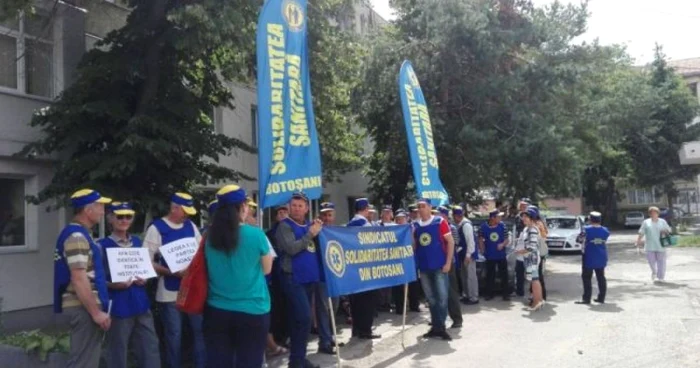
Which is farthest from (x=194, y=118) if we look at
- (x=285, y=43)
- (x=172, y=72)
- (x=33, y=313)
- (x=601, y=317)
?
(x=601, y=317)

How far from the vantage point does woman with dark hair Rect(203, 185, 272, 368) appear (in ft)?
14.8

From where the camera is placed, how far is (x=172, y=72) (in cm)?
1088

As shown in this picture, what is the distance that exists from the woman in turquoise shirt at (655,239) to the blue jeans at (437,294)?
27.0 ft

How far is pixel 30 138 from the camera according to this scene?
471 inches

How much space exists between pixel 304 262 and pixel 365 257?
1070 mm

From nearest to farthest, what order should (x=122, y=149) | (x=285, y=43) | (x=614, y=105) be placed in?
(x=285, y=43), (x=122, y=149), (x=614, y=105)

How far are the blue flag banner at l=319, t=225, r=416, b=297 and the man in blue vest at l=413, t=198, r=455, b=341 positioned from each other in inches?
6.9

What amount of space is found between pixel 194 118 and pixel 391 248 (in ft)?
14.1

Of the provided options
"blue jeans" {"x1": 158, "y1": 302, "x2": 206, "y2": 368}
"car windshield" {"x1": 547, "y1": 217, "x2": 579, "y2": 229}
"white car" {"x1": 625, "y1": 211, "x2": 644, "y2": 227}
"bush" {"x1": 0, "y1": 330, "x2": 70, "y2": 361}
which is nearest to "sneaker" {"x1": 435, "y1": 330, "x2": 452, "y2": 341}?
"blue jeans" {"x1": 158, "y1": 302, "x2": 206, "y2": 368}

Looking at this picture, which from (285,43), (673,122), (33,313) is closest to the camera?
(285,43)

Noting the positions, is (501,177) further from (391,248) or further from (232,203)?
(232,203)

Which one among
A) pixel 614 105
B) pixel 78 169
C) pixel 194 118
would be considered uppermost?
pixel 614 105

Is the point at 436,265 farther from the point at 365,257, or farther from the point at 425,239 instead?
the point at 365,257

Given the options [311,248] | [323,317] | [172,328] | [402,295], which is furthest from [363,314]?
[172,328]
